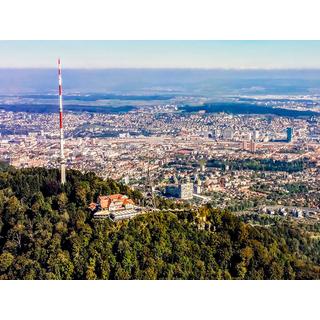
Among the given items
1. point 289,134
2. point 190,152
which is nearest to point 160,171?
point 190,152

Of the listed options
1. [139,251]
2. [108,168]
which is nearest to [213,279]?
[139,251]

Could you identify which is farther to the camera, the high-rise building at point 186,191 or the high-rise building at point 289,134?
the high-rise building at point 289,134

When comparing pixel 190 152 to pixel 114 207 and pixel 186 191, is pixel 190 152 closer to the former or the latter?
pixel 186 191

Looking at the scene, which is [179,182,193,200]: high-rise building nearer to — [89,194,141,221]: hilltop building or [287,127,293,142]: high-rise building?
[89,194,141,221]: hilltop building

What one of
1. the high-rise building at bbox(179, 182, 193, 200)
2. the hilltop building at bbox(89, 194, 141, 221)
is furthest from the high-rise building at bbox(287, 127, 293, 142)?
the hilltop building at bbox(89, 194, 141, 221)

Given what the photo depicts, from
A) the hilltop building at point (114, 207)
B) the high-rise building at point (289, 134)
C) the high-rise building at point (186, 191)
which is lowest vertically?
the high-rise building at point (186, 191)

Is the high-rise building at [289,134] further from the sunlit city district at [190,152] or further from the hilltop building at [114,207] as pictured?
the hilltop building at [114,207]

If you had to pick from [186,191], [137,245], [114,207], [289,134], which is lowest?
[186,191]

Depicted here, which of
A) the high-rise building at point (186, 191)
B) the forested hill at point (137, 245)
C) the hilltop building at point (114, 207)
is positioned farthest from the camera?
the high-rise building at point (186, 191)

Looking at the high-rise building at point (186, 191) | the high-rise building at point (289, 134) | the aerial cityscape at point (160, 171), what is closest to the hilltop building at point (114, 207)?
the aerial cityscape at point (160, 171)
